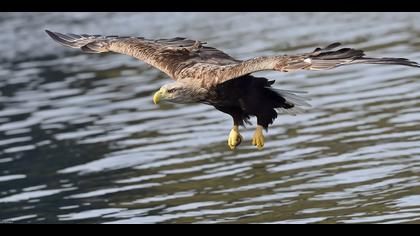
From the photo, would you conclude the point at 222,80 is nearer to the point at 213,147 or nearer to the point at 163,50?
the point at 163,50

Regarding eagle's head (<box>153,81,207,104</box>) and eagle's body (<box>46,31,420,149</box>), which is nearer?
eagle's body (<box>46,31,420,149</box>)

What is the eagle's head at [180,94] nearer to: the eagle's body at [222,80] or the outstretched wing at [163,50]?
the eagle's body at [222,80]

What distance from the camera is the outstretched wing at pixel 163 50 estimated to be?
11414 mm

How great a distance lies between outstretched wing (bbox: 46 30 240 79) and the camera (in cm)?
1141

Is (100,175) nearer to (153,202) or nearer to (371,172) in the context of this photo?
(153,202)

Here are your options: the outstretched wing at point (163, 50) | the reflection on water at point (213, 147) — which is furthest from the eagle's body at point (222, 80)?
the reflection on water at point (213, 147)

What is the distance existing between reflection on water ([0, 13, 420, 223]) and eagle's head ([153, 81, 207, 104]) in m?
1.47

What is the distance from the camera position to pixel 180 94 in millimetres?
10656

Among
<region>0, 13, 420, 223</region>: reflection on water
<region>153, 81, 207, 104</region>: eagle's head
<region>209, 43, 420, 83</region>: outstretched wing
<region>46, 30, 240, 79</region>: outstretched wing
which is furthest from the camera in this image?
<region>0, 13, 420, 223</region>: reflection on water

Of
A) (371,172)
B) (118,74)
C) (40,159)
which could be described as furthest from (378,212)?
(118,74)

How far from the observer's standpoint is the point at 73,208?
12.8m

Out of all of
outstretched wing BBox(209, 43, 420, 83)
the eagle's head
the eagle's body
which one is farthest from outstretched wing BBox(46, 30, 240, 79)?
outstretched wing BBox(209, 43, 420, 83)

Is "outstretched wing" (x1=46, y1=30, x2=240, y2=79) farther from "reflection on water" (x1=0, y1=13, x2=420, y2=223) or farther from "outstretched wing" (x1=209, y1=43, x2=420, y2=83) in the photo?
"reflection on water" (x1=0, y1=13, x2=420, y2=223)

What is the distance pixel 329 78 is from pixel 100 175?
517 cm
